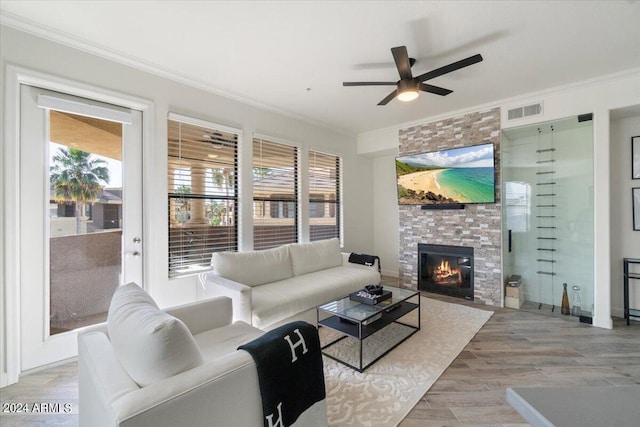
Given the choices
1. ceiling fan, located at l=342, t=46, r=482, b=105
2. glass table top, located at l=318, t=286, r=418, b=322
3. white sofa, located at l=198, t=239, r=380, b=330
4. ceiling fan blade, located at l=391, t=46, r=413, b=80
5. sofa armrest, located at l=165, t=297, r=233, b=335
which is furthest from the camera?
white sofa, located at l=198, t=239, r=380, b=330

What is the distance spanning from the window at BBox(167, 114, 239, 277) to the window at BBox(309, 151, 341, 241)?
145 centimetres

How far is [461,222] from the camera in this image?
4293mm

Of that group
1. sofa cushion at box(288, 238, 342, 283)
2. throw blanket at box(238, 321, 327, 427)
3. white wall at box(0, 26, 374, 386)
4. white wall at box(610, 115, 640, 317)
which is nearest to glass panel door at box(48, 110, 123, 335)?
white wall at box(0, 26, 374, 386)

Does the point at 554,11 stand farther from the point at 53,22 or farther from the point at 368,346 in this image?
the point at 53,22

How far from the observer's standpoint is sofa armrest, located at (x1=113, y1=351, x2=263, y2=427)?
0.95 m

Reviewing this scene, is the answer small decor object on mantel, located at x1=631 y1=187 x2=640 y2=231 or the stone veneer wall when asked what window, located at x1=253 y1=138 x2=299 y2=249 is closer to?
the stone veneer wall

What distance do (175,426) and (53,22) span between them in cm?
312

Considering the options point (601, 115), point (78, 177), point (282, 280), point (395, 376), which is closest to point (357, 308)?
point (395, 376)

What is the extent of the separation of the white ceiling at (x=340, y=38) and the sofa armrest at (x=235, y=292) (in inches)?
88.8

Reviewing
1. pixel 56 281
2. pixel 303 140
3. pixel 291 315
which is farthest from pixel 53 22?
pixel 291 315

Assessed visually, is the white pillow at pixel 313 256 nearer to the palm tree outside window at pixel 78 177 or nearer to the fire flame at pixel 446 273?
the fire flame at pixel 446 273

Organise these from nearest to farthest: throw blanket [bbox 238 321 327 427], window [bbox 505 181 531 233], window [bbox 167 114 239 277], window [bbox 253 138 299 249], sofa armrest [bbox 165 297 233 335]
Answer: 1. throw blanket [bbox 238 321 327 427]
2. sofa armrest [bbox 165 297 233 335]
3. window [bbox 167 114 239 277]
4. window [bbox 253 138 299 249]
5. window [bbox 505 181 531 233]

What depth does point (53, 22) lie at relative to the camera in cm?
224

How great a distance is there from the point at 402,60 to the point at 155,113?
8.48 ft
